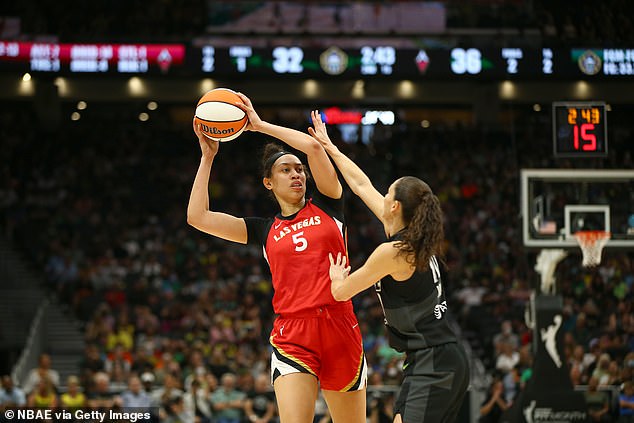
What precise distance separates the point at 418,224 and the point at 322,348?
3.80 ft

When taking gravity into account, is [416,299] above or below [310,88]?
below

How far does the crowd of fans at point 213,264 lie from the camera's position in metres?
14.9

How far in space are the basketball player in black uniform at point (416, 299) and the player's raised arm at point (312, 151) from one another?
2.51 feet

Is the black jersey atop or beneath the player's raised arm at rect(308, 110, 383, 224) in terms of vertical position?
beneath

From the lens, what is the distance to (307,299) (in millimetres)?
5875

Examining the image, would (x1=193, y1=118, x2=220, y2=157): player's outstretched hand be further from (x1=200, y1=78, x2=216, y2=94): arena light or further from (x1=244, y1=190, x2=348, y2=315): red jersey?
(x1=200, y1=78, x2=216, y2=94): arena light

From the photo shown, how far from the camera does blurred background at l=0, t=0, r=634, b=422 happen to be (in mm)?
17250

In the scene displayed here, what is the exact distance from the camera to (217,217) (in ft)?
20.8

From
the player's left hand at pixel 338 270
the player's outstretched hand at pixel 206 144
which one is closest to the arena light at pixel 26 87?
the player's outstretched hand at pixel 206 144

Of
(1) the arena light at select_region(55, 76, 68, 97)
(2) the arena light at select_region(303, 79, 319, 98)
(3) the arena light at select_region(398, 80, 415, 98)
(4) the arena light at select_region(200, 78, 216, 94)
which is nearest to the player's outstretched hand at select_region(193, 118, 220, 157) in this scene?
(4) the arena light at select_region(200, 78, 216, 94)

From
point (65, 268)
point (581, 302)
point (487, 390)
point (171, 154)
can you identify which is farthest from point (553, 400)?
point (171, 154)

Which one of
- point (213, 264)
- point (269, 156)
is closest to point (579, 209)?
point (269, 156)

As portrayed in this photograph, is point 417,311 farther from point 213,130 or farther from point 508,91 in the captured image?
point 508,91

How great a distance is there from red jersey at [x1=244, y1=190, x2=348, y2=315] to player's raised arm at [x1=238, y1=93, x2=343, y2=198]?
0.10 m
